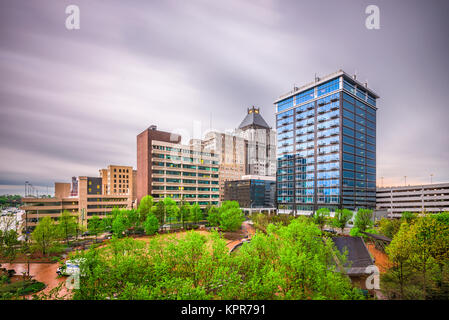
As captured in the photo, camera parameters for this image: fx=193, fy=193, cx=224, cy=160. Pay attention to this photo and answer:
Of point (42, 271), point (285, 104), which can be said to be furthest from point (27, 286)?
point (285, 104)

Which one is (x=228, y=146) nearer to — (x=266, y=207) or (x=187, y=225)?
(x=266, y=207)

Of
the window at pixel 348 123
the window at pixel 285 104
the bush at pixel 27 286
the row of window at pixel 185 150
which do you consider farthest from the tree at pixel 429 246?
the window at pixel 285 104

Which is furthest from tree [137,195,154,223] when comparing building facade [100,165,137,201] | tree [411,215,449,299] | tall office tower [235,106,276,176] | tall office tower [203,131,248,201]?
tall office tower [235,106,276,176]

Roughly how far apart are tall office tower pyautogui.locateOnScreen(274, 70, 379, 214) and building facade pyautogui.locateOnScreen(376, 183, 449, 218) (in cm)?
1027

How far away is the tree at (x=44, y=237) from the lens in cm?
2264

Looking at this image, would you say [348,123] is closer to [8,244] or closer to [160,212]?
[160,212]

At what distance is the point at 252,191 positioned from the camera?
75.0 metres

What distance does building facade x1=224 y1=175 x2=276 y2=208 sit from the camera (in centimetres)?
7469

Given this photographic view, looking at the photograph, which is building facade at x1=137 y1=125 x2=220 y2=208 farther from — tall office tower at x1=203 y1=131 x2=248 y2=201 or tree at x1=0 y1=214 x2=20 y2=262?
tall office tower at x1=203 y1=131 x2=248 y2=201

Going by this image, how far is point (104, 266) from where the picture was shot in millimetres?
10406

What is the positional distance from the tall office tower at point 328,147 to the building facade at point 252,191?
12.6 meters
